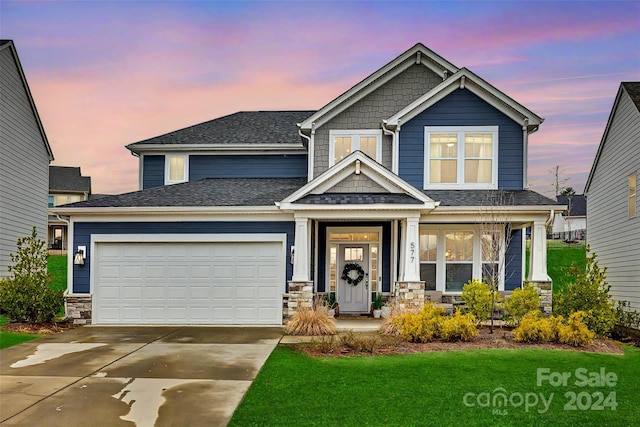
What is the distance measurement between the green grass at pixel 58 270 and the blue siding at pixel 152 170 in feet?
34.8

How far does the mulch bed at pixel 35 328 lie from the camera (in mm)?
12520

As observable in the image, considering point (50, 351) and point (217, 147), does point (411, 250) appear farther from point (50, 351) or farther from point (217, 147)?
point (50, 351)

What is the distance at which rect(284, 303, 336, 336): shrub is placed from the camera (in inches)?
483

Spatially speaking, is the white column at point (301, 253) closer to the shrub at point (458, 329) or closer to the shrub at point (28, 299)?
the shrub at point (458, 329)

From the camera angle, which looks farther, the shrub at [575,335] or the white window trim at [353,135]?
the white window trim at [353,135]

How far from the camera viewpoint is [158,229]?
1453 centimetres

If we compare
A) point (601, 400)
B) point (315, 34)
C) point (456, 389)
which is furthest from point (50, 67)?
point (601, 400)

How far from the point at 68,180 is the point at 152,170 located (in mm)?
30343

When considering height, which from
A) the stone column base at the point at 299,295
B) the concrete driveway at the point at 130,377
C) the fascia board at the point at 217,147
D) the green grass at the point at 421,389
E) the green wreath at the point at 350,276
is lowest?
the concrete driveway at the point at 130,377

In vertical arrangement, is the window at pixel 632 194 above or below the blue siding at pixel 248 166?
below

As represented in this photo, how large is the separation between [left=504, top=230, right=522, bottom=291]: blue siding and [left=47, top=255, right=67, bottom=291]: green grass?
20.8 metres

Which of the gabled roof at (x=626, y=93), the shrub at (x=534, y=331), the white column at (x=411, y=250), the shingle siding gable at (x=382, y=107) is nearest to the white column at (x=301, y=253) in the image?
the white column at (x=411, y=250)

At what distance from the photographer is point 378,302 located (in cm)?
1518

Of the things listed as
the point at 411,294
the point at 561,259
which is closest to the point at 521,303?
the point at 411,294
